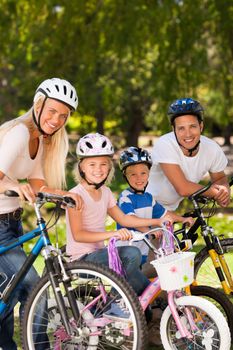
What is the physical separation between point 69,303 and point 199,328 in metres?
0.69

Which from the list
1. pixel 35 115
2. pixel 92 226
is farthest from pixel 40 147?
pixel 92 226

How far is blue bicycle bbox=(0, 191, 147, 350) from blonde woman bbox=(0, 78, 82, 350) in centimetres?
11

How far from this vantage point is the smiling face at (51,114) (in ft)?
14.3

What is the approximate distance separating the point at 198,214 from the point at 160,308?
2.00 ft

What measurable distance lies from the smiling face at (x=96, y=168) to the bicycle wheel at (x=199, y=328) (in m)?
0.85

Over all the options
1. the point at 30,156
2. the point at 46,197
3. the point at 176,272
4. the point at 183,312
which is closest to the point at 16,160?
the point at 30,156

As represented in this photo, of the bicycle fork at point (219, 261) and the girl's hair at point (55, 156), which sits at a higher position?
the girl's hair at point (55, 156)

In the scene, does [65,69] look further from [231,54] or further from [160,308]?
[160,308]

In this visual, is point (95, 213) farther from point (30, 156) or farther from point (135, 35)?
point (135, 35)

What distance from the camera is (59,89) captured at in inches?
172

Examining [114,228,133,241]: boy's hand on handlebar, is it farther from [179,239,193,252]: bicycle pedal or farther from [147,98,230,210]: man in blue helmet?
[147,98,230,210]: man in blue helmet

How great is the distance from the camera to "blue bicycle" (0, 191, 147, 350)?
3.93 meters

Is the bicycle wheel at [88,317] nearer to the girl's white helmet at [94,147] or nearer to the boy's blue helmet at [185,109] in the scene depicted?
the girl's white helmet at [94,147]

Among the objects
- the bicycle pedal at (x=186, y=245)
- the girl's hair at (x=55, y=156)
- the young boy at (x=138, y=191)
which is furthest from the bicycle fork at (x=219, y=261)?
the girl's hair at (x=55, y=156)
